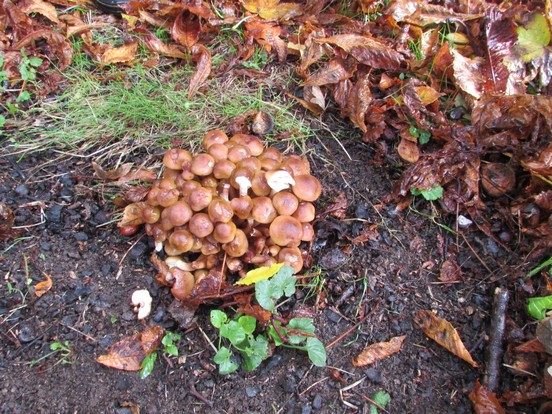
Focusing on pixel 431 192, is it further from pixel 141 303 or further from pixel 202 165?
pixel 141 303

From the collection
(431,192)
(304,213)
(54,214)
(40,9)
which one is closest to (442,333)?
(431,192)

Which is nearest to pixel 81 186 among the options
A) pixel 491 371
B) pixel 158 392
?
pixel 158 392

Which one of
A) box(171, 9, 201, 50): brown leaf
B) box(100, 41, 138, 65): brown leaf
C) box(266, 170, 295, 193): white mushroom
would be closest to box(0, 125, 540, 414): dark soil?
box(266, 170, 295, 193): white mushroom

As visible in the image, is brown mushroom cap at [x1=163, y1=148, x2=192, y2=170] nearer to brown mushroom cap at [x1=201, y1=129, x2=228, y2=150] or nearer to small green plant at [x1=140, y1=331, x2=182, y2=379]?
brown mushroom cap at [x1=201, y1=129, x2=228, y2=150]

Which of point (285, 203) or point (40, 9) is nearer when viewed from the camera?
point (285, 203)

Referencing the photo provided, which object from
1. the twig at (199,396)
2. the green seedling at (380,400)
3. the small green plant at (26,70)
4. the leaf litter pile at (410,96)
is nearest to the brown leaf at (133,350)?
the leaf litter pile at (410,96)

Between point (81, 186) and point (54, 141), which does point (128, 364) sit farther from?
point (54, 141)
